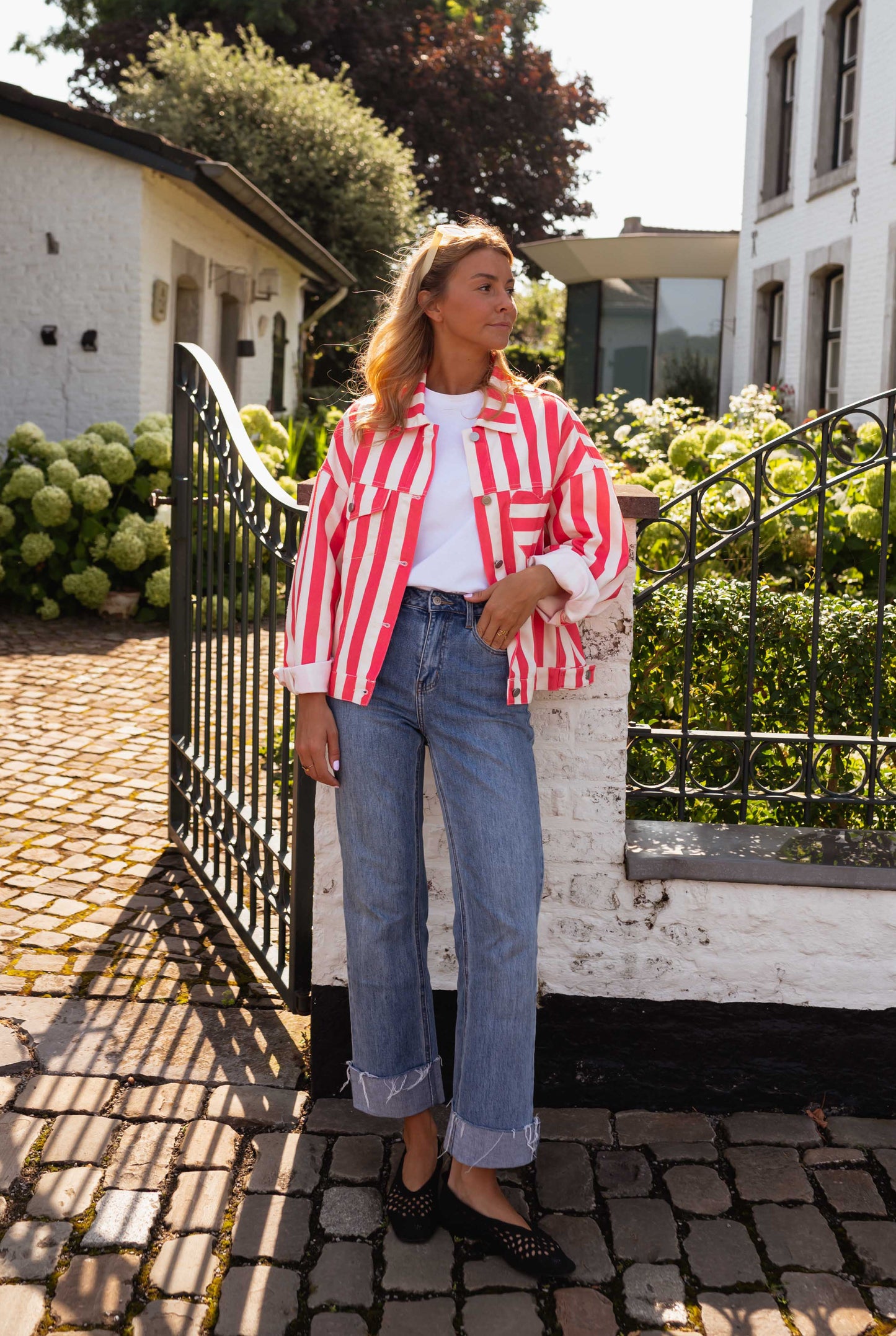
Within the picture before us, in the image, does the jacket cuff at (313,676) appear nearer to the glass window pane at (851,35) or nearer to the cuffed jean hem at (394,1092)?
the cuffed jean hem at (394,1092)

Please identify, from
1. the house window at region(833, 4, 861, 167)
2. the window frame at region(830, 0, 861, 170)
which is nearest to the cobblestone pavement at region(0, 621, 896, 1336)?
the window frame at region(830, 0, 861, 170)

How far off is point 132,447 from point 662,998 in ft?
24.3

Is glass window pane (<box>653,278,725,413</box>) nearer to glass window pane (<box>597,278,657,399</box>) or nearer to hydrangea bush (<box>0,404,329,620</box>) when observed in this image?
glass window pane (<box>597,278,657,399</box>)

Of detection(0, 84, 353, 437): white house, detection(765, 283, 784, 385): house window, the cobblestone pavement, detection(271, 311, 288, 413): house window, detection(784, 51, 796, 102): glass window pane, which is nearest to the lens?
the cobblestone pavement

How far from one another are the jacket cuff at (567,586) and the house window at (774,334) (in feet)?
47.0

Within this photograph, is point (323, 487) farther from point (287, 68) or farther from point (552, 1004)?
point (287, 68)

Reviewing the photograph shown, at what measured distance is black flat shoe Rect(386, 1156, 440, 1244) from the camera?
2.55 metres

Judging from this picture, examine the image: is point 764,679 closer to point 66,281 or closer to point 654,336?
point 66,281

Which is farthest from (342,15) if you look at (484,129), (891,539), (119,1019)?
(119,1019)

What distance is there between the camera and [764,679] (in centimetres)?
378

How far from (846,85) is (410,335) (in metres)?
13.4

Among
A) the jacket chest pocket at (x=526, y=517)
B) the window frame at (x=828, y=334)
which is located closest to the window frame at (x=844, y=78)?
the window frame at (x=828, y=334)

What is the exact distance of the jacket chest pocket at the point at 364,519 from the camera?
8.30ft

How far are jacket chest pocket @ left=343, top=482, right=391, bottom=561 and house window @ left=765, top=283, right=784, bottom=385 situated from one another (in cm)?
1435
